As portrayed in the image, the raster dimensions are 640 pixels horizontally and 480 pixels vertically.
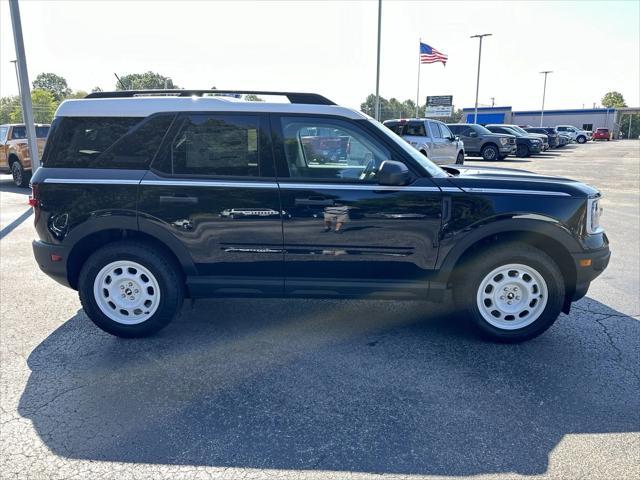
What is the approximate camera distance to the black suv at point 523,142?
26.6 meters

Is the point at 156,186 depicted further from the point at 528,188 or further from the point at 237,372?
the point at 528,188

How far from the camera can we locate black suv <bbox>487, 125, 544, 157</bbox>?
2656 centimetres

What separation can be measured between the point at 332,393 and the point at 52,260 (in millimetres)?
2618

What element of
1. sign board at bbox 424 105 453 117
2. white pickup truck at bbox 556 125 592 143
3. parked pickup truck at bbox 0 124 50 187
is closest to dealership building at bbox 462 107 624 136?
white pickup truck at bbox 556 125 592 143

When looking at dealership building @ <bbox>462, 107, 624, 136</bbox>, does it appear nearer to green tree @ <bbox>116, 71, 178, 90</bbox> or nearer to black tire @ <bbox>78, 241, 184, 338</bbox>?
green tree @ <bbox>116, 71, 178, 90</bbox>

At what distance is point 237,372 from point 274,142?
182cm

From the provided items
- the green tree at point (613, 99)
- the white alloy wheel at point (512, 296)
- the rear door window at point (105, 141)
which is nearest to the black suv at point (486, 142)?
the white alloy wheel at point (512, 296)

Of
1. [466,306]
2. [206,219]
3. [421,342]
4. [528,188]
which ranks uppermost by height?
[528,188]

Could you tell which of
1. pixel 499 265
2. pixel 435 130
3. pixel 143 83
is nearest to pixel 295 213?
pixel 499 265

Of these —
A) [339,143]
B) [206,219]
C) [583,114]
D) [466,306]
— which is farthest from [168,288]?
[583,114]

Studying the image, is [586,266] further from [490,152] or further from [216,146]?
[490,152]

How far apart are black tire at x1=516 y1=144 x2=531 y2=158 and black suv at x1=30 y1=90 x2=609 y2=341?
24933 mm

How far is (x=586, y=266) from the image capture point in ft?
A: 12.6

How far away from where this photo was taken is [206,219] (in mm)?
3820
